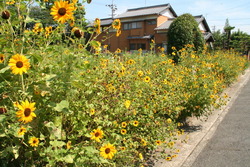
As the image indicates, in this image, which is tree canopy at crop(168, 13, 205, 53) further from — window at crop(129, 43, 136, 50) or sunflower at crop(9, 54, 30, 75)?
window at crop(129, 43, 136, 50)

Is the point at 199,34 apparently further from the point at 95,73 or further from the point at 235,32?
the point at 235,32

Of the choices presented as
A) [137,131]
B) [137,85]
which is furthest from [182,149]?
[137,85]

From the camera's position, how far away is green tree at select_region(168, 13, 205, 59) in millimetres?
12133

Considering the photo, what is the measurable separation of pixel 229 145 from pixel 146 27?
Result: 89.1 ft

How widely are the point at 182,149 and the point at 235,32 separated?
137 ft

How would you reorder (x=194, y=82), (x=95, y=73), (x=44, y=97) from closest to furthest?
(x=44, y=97)
(x=95, y=73)
(x=194, y=82)

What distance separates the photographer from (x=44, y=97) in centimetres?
187

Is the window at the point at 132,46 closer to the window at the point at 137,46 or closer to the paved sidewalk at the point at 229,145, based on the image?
the window at the point at 137,46

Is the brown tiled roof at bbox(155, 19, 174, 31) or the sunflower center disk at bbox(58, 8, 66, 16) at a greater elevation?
the brown tiled roof at bbox(155, 19, 174, 31)

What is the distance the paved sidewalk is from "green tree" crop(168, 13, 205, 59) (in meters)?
7.73

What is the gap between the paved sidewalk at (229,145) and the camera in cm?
291

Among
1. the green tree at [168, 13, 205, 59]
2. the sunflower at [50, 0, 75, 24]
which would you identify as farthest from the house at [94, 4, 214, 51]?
the sunflower at [50, 0, 75, 24]

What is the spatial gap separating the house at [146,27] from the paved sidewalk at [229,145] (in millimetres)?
23321

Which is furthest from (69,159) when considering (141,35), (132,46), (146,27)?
(132,46)
